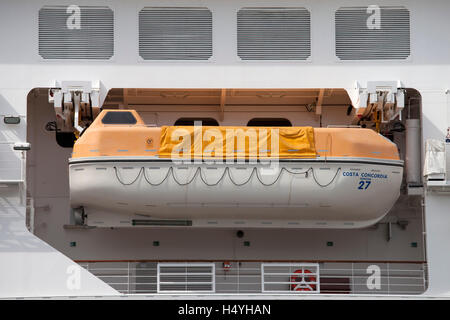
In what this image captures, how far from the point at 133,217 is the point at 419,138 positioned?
400cm

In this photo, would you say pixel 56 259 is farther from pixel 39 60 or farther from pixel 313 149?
pixel 313 149

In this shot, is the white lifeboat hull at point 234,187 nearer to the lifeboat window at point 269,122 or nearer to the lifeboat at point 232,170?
the lifeboat at point 232,170

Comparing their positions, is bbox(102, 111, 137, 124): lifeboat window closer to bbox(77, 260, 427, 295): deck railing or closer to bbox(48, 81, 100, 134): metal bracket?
bbox(48, 81, 100, 134): metal bracket

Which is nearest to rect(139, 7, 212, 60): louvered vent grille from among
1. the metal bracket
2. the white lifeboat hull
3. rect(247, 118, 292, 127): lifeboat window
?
the metal bracket

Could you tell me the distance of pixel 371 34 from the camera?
443 inches

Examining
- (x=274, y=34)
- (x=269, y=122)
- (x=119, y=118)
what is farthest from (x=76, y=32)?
(x=269, y=122)

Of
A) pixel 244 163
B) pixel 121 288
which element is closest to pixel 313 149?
pixel 244 163

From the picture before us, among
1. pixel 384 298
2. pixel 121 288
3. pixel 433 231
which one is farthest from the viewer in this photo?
pixel 121 288

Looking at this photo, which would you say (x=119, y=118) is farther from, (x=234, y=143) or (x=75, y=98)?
(x=234, y=143)

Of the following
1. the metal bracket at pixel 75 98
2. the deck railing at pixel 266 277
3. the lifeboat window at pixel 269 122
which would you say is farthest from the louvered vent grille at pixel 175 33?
the deck railing at pixel 266 277

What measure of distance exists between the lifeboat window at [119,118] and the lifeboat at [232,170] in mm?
133

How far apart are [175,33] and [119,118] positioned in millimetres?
1498

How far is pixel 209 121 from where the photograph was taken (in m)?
12.2

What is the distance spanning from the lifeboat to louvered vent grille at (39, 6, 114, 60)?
1269mm
